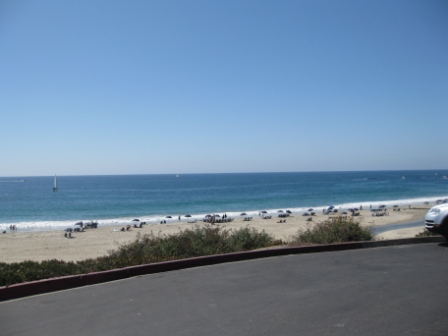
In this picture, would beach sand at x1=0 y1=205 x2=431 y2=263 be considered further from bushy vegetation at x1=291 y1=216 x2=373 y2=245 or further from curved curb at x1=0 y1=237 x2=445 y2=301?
curved curb at x1=0 y1=237 x2=445 y2=301

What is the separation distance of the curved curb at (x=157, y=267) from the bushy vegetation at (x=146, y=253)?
1.26ft

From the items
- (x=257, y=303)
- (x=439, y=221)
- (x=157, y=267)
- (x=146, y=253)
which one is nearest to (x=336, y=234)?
(x=439, y=221)

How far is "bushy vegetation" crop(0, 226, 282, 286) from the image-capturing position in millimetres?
7977

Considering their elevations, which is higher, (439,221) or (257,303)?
(439,221)

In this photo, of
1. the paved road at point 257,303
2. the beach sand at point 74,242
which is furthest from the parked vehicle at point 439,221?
the beach sand at point 74,242

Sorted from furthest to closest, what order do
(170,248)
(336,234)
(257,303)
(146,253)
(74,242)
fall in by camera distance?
(74,242) → (336,234) → (170,248) → (146,253) → (257,303)

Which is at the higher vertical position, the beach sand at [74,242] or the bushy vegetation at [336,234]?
the bushy vegetation at [336,234]

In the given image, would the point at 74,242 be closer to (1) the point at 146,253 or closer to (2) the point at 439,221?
(1) the point at 146,253

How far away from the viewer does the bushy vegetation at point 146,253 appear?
798cm

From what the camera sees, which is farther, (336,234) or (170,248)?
(336,234)

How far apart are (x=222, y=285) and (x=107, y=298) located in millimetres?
1901

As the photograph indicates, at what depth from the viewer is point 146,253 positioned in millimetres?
10414

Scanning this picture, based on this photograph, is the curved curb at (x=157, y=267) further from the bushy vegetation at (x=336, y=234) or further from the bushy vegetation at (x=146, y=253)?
the bushy vegetation at (x=336, y=234)

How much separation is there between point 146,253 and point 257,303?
484 centimetres
